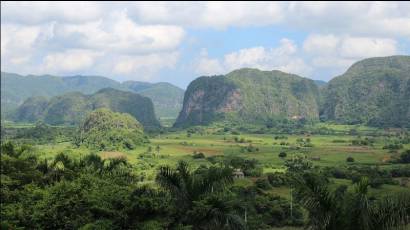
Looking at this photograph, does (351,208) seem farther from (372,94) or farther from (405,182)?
(372,94)

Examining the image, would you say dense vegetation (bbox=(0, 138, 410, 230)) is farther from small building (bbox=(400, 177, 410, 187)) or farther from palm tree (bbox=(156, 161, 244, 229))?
small building (bbox=(400, 177, 410, 187))

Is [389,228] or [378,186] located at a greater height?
[389,228]

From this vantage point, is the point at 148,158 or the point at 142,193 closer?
the point at 142,193

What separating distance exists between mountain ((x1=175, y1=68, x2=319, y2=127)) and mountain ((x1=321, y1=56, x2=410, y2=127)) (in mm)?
8824

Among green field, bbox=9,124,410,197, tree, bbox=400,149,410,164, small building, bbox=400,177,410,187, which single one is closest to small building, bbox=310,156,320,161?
green field, bbox=9,124,410,197

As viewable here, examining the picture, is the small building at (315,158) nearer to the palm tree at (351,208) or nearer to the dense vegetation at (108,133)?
the dense vegetation at (108,133)

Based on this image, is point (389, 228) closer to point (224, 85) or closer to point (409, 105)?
point (409, 105)

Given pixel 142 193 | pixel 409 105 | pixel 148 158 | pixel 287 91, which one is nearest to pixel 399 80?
pixel 409 105

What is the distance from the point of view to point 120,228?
43.8 feet

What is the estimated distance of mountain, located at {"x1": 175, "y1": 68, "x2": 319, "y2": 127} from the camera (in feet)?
550

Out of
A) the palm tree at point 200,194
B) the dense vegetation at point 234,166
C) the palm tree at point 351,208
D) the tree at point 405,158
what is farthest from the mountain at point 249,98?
the palm tree at point 351,208

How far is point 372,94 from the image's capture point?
15625cm

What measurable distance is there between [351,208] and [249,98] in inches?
6447

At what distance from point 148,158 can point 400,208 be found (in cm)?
6174
